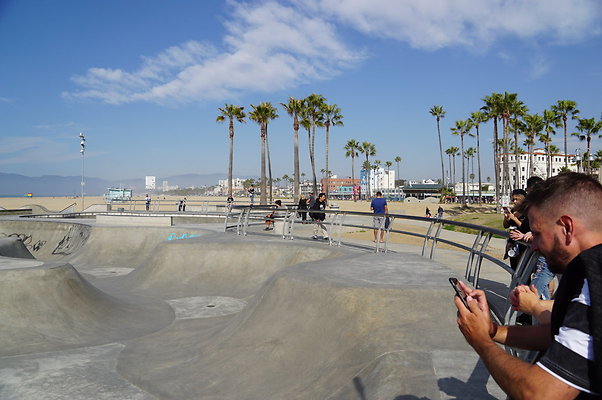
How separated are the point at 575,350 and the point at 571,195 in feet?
2.09

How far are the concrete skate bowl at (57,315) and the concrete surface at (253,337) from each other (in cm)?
2

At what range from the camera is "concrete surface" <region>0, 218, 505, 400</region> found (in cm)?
402

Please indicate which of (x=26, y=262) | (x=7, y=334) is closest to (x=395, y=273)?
(x=7, y=334)

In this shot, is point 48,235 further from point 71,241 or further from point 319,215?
point 319,215

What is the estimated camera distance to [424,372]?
11.5 ft

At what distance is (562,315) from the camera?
4.93 feet

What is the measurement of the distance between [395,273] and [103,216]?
18.6 meters

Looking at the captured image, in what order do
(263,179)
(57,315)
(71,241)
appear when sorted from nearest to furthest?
1. (57,315)
2. (71,241)
3. (263,179)

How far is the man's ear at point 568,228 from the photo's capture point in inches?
64.7

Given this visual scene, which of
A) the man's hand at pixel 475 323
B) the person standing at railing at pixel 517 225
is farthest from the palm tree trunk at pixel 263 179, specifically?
the man's hand at pixel 475 323

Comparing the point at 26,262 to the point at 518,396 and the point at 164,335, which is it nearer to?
the point at 164,335

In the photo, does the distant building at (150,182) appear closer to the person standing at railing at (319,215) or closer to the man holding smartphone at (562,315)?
the person standing at railing at (319,215)

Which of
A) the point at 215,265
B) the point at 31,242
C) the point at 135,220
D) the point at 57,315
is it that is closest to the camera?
the point at 57,315

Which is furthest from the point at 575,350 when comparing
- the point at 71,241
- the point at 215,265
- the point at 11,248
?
the point at 71,241
